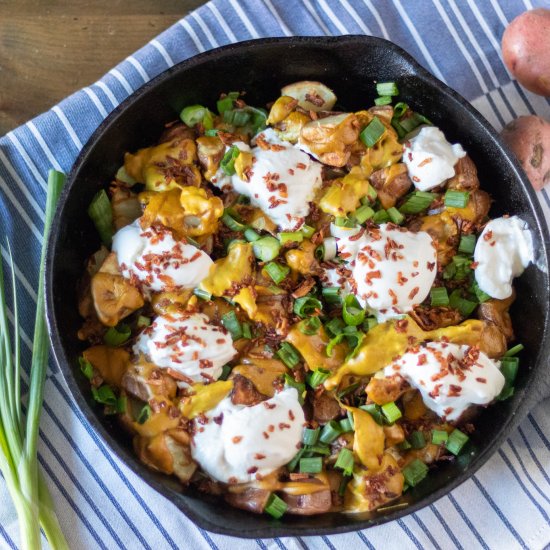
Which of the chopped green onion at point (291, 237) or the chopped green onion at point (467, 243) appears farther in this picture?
the chopped green onion at point (467, 243)

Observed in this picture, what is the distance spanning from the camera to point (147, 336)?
2531 millimetres

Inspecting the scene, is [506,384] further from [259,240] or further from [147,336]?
[147,336]

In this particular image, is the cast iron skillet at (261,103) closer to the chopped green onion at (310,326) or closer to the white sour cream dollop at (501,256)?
the white sour cream dollop at (501,256)

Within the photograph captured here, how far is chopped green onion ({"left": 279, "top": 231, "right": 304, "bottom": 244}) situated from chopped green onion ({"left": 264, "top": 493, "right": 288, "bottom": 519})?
0.84 m

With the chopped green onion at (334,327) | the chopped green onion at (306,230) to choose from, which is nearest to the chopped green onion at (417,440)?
the chopped green onion at (334,327)

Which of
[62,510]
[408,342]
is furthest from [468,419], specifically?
[62,510]

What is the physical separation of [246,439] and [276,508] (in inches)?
10.0

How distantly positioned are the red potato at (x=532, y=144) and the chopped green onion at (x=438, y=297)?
669mm

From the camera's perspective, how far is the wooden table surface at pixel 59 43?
128 inches

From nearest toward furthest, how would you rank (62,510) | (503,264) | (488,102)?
1. (503,264)
2. (62,510)
3. (488,102)

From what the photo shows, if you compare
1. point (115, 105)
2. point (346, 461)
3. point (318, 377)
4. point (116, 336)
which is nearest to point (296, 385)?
point (318, 377)

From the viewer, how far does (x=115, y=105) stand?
303 centimetres

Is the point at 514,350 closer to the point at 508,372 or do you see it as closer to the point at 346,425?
the point at 508,372

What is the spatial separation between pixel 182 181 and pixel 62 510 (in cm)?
130
